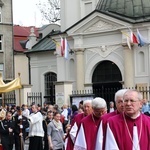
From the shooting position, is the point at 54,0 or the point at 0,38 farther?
the point at 54,0

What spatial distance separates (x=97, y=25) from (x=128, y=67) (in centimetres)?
356

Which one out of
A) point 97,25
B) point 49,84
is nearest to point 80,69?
point 97,25

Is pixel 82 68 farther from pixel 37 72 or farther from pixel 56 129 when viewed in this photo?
pixel 56 129

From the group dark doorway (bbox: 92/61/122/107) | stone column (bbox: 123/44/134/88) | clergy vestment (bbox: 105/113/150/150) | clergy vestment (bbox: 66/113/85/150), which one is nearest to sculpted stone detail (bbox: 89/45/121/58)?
dark doorway (bbox: 92/61/122/107)

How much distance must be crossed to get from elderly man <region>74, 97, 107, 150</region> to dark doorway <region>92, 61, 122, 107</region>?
25.1 meters

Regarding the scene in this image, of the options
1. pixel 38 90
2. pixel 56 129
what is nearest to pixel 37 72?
pixel 38 90

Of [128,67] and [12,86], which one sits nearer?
[12,86]

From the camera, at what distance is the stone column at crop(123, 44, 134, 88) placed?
3378 cm

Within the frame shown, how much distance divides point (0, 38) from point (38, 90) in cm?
1216

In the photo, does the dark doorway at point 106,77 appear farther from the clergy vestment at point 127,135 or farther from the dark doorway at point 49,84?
the clergy vestment at point 127,135

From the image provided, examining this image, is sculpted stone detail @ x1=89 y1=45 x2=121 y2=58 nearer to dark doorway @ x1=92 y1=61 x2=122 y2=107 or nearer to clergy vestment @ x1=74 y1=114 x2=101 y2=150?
dark doorway @ x1=92 y1=61 x2=122 y2=107

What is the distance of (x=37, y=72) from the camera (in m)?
41.6

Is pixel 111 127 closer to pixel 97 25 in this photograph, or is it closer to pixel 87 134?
pixel 87 134

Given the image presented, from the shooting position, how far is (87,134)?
9.12m
